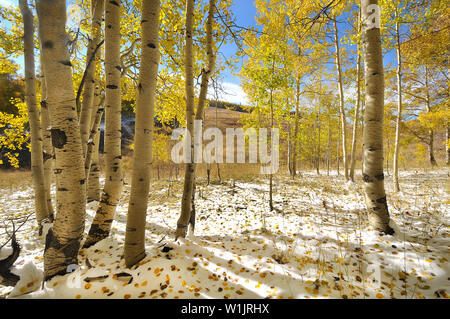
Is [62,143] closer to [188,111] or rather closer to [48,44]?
[48,44]

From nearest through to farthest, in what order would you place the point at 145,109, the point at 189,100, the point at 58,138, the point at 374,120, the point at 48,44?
the point at 48,44, the point at 58,138, the point at 145,109, the point at 374,120, the point at 189,100

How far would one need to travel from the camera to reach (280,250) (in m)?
3.11

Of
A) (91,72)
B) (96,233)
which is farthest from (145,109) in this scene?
(91,72)

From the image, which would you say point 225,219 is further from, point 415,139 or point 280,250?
point 415,139

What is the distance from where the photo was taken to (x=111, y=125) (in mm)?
2789

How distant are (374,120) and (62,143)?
15.1 ft

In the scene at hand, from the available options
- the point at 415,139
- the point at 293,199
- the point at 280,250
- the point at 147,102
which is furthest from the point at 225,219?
the point at 415,139

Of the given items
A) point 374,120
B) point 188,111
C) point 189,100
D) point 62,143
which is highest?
point 189,100

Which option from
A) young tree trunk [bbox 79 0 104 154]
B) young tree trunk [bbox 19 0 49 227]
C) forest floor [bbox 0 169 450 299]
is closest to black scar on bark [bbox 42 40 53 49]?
young tree trunk [bbox 79 0 104 154]

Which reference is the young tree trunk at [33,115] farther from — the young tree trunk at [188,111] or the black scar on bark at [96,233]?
the young tree trunk at [188,111]

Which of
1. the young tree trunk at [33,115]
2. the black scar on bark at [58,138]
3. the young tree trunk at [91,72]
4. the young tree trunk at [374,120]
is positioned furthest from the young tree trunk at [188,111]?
the young tree trunk at [33,115]

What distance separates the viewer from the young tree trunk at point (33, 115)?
362cm

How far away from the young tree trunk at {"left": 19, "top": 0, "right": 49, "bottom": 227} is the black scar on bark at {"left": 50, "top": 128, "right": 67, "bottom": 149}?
284cm
